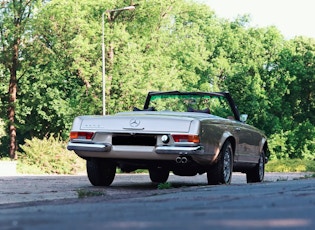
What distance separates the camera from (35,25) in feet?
144

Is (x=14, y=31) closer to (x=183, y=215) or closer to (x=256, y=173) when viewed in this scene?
(x=256, y=173)

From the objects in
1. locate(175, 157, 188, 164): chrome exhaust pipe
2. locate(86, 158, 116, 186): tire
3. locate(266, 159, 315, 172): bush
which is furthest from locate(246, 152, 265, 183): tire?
locate(266, 159, 315, 172): bush

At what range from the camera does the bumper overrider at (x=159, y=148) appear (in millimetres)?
12039

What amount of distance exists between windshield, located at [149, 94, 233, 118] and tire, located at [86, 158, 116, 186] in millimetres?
1553

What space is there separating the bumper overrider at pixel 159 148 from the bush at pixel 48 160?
1193 cm

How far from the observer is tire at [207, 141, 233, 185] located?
13.0m

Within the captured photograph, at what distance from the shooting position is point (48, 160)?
25344mm

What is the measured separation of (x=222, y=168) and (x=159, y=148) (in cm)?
144

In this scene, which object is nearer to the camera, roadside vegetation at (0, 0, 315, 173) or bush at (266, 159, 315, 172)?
bush at (266, 159, 315, 172)

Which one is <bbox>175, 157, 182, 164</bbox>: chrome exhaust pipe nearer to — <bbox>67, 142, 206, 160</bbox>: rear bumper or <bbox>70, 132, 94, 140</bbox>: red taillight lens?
<bbox>67, 142, 206, 160</bbox>: rear bumper

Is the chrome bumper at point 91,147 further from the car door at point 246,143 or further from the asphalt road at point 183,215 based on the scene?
the asphalt road at point 183,215

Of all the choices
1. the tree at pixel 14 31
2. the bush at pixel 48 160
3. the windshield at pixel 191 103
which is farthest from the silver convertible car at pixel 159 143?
the tree at pixel 14 31

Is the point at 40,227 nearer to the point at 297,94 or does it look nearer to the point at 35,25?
the point at 35,25

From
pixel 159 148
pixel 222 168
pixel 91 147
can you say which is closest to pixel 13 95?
pixel 222 168
